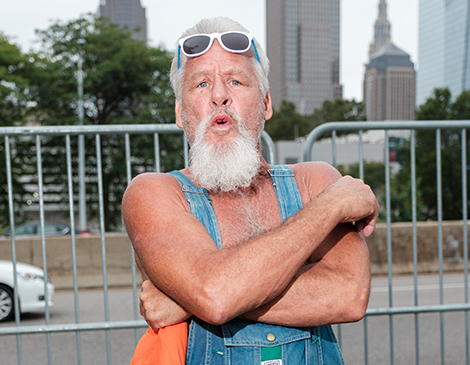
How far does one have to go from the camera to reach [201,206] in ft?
5.06

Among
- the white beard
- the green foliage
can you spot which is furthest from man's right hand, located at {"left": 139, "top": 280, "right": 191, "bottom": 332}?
the green foliage

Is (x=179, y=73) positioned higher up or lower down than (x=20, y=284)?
higher up

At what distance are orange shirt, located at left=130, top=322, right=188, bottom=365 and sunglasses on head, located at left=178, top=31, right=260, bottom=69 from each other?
34.1 inches

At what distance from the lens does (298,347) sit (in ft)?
4.73

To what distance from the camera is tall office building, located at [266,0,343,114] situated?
553 ft

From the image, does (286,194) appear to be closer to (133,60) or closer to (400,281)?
(400,281)

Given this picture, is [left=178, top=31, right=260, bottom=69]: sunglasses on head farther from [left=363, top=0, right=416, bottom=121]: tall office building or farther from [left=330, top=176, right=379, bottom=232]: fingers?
[left=363, top=0, right=416, bottom=121]: tall office building

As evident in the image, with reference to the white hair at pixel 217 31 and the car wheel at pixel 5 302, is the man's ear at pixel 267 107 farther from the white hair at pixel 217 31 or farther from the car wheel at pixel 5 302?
the car wheel at pixel 5 302

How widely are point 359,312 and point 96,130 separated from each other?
1992 millimetres

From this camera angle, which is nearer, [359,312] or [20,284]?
[359,312]

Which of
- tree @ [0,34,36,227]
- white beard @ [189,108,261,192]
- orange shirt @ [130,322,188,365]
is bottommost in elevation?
orange shirt @ [130,322,188,365]

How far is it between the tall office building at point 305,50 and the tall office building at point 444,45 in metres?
30.1

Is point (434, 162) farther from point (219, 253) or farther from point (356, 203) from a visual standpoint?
point (219, 253)

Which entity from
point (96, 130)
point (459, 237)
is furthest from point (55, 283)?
point (459, 237)
